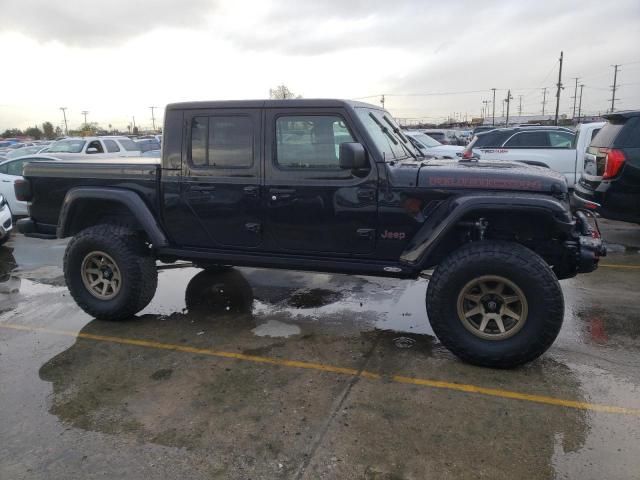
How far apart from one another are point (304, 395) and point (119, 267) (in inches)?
91.0

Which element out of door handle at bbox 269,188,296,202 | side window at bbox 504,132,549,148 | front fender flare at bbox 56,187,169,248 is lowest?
front fender flare at bbox 56,187,169,248

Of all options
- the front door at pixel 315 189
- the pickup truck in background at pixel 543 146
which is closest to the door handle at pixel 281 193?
the front door at pixel 315 189

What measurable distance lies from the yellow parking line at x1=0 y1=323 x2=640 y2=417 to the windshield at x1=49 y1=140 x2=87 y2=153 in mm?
11534

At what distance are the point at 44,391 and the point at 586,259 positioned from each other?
409 cm

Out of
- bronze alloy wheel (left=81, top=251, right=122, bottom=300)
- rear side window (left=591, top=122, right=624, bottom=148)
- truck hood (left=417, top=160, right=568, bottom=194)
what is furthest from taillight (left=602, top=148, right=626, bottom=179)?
bronze alloy wheel (left=81, top=251, right=122, bottom=300)

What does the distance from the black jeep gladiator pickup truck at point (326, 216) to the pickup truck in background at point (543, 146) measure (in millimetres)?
6018

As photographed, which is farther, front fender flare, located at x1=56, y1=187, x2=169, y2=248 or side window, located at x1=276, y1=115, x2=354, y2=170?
front fender flare, located at x1=56, y1=187, x2=169, y2=248

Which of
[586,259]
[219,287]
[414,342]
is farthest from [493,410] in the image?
[219,287]

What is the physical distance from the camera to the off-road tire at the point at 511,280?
3588mm

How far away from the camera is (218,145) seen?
4.49 meters

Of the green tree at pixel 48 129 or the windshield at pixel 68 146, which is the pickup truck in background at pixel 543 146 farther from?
the green tree at pixel 48 129

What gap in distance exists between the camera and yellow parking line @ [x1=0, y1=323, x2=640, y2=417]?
3287 millimetres

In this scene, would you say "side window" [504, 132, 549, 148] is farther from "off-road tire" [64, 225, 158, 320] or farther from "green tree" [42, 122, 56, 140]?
"green tree" [42, 122, 56, 140]

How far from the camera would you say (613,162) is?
6703mm
